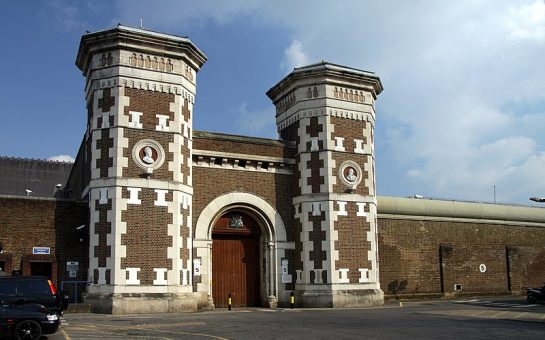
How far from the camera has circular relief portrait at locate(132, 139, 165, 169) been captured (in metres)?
24.7

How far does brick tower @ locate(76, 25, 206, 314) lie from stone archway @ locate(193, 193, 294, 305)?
43.1 inches

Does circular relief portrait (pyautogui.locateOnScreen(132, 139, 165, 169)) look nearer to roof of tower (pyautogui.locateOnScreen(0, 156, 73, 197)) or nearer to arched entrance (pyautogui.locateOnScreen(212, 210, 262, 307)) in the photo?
arched entrance (pyautogui.locateOnScreen(212, 210, 262, 307))

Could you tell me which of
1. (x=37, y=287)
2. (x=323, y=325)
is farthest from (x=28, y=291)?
(x=323, y=325)

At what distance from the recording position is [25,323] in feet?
47.2

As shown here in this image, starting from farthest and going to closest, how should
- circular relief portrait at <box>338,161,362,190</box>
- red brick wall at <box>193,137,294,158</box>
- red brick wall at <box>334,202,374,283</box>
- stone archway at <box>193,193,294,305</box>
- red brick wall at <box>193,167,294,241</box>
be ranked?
1. circular relief portrait at <box>338,161,362,190</box>
2. red brick wall at <box>334,202,374,283</box>
3. red brick wall at <box>193,137,294,158</box>
4. red brick wall at <box>193,167,294,241</box>
5. stone archway at <box>193,193,294,305</box>

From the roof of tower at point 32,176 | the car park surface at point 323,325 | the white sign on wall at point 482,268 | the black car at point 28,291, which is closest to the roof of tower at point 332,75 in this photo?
the car park surface at point 323,325

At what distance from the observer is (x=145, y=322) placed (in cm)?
1958

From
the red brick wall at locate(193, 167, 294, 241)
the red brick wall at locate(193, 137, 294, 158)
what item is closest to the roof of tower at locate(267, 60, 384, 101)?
the red brick wall at locate(193, 137, 294, 158)

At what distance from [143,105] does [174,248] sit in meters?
5.95

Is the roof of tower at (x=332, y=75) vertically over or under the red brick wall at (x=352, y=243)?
over

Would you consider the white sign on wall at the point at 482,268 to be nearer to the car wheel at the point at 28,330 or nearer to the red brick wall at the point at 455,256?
the red brick wall at the point at 455,256

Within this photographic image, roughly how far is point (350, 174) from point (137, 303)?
1162 cm

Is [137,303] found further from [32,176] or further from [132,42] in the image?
[32,176]

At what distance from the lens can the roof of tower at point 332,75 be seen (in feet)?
96.5
